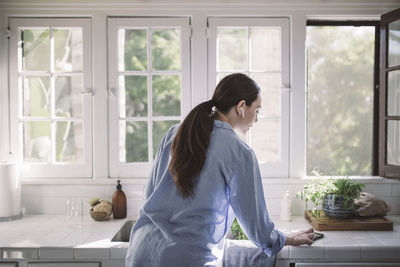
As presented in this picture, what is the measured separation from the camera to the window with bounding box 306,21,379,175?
10.1 metres

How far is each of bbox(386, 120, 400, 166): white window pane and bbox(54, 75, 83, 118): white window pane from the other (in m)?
7.14

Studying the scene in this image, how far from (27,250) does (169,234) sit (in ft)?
3.55

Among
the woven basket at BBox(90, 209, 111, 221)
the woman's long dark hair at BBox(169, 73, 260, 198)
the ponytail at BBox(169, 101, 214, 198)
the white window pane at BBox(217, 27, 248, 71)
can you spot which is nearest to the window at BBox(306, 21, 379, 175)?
the white window pane at BBox(217, 27, 248, 71)

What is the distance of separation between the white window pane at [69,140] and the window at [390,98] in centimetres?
487

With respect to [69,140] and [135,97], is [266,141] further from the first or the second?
[135,97]

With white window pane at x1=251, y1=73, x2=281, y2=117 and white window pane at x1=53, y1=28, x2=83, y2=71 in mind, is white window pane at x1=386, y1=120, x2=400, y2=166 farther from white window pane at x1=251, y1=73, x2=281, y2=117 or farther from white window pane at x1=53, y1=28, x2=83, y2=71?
white window pane at x1=53, y1=28, x2=83, y2=71

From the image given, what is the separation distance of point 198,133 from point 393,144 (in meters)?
1.79

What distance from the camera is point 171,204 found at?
1.62m

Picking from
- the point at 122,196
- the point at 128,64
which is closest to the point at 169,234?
the point at 122,196

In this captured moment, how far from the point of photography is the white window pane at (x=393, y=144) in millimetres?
2840

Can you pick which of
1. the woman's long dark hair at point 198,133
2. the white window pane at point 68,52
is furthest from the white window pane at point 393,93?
the white window pane at point 68,52

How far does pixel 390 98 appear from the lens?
9.34 ft

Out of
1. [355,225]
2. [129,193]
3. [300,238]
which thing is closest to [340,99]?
[355,225]

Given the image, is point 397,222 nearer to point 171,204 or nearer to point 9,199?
point 171,204
